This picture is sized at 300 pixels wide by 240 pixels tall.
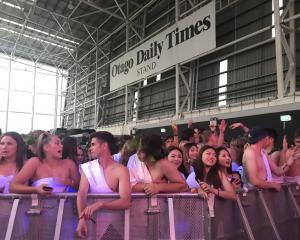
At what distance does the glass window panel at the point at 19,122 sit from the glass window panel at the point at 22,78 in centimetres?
217

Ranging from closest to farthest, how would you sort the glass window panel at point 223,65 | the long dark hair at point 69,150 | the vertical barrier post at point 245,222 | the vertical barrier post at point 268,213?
the vertical barrier post at point 245,222, the vertical barrier post at point 268,213, the long dark hair at point 69,150, the glass window panel at point 223,65

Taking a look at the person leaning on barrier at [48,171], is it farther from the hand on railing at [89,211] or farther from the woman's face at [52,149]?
the hand on railing at [89,211]

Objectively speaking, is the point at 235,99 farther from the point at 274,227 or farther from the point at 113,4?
the point at 113,4

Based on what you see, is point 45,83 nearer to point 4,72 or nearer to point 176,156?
point 4,72

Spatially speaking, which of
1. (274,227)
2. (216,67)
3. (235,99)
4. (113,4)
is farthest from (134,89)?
(274,227)

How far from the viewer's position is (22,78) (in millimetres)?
28547

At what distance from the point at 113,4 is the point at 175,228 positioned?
16834 millimetres

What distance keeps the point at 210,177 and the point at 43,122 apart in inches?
1113

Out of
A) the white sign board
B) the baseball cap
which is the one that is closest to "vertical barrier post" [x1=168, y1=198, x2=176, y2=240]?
the baseball cap

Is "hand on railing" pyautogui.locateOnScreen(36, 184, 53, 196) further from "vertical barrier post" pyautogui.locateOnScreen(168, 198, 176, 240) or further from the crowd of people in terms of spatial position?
"vertical barrier post" pyautogui.locateOnScreen(168, 198, 176, 240)

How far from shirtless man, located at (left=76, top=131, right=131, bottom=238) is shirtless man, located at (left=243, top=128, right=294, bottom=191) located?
52.9 inches

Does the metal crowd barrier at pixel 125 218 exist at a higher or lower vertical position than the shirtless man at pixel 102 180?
lower

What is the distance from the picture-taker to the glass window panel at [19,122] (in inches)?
1106

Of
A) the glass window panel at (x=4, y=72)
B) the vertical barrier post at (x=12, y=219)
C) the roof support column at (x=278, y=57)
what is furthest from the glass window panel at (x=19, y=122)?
the vertical barrier post at (x=12, y=219)
